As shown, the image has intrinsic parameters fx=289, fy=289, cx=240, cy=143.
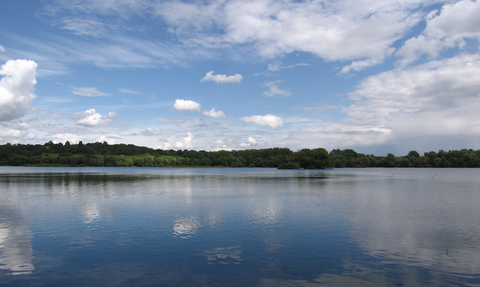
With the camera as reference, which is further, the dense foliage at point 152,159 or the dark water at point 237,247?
the dense foliage at point 152,159

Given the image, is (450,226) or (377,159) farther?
(377,159)

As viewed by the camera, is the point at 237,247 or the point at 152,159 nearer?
the point at 237,247

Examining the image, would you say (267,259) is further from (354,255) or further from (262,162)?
(262,162)

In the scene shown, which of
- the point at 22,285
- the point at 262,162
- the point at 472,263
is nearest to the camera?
the point at 22,285

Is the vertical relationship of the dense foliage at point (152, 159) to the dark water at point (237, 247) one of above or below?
above

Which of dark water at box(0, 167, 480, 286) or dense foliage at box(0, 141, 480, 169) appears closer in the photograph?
dark water at box(0, 167, 480, 286)

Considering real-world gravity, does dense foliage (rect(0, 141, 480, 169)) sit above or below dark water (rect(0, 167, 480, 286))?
above

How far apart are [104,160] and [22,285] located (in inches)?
7314

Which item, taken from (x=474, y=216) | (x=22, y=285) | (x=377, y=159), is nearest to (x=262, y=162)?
(x=377, y=159)

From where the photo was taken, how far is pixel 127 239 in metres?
15.2

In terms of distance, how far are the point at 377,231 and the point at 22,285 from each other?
55.5 feet

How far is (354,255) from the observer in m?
12.7

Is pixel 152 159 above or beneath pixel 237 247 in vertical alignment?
above

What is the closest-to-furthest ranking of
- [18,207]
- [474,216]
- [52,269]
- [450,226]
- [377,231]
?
1. [52,269]
2. [377,231]
3. [450,226]
4. [474,216]
5. [18,207]
